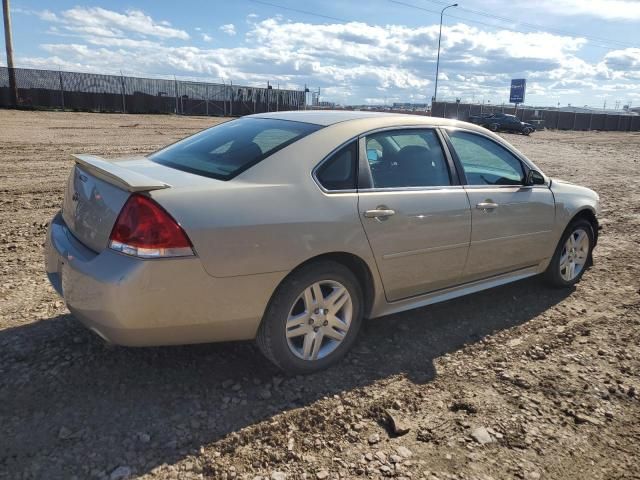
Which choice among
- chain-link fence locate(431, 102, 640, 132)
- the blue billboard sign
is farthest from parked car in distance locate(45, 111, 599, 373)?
the blue billboard sign

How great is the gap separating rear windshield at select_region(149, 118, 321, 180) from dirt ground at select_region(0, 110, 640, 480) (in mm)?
1222

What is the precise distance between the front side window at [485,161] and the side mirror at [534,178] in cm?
5

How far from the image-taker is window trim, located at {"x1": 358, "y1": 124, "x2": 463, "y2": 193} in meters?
3.45

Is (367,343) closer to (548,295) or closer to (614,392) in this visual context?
(614,392)

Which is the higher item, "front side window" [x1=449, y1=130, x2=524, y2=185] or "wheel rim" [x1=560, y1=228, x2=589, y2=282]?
"front side window" [x1=449, y1=130, x2=524, y2=185]

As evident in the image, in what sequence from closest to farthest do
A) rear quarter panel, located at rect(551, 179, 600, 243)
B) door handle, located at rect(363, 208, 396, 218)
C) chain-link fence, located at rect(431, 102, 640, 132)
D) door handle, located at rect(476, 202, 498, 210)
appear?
door handle, located at rect(363, 208, 396, 218)
door handle, located at rect(476, 202, 498, 210)
rear quarter panel, located at rect(551, 179, 600, 243)
chain-link fence, located at rect(431, 102, 640, 132)

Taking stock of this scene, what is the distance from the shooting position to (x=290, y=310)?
3117mm

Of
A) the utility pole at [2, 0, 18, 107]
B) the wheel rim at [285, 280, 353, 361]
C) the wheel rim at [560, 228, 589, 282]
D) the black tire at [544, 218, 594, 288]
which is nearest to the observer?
the wheel rim at [285, 280, 353, 361]

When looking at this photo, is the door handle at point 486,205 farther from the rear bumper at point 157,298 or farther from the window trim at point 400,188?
the rear bumper at point 157,298

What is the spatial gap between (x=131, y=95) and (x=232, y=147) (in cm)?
3769

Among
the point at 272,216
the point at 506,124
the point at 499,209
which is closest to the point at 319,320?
the point at 272,216

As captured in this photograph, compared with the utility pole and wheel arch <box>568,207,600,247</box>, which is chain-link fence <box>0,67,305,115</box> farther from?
wheel arch <box>568,207,600,247</box>

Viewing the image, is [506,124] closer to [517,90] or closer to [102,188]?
[517,90]

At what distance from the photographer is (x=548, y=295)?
16.3 feet
